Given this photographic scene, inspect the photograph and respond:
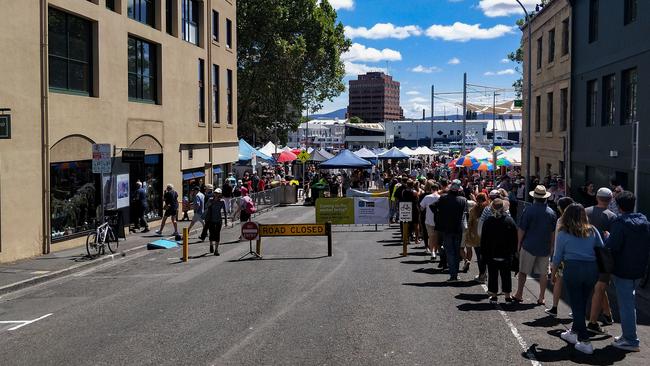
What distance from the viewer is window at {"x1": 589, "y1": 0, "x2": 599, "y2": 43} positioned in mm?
23812

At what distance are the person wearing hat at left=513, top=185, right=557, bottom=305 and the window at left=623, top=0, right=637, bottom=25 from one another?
12.4 meters

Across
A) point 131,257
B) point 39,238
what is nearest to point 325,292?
point 131,257

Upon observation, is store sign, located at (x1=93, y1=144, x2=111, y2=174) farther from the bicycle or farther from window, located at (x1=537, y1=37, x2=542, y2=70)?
window, located at (x1=537, y1=37, x2=542, y2=70)

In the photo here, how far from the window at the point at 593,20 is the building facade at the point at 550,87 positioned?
7.76 ft

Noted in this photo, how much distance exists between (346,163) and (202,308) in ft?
82.5

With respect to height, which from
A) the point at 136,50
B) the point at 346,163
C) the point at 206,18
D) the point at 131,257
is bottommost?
the point at 131,257

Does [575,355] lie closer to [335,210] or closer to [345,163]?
[335,210]

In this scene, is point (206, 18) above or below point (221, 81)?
above

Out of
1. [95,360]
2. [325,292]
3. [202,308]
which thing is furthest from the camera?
[325,292]

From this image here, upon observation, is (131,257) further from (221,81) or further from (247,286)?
(221,81)

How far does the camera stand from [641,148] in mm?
18297

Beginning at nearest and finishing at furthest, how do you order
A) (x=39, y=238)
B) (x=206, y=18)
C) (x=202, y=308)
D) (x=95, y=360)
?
(x=95, y=360), (x=202, y=308), (x=39, y=238), (x=206, y=18)

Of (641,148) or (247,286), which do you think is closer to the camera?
(247,286)

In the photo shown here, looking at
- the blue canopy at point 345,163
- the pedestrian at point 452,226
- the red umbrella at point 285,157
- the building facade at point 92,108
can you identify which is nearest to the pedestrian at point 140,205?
the building facade at point 92,108
